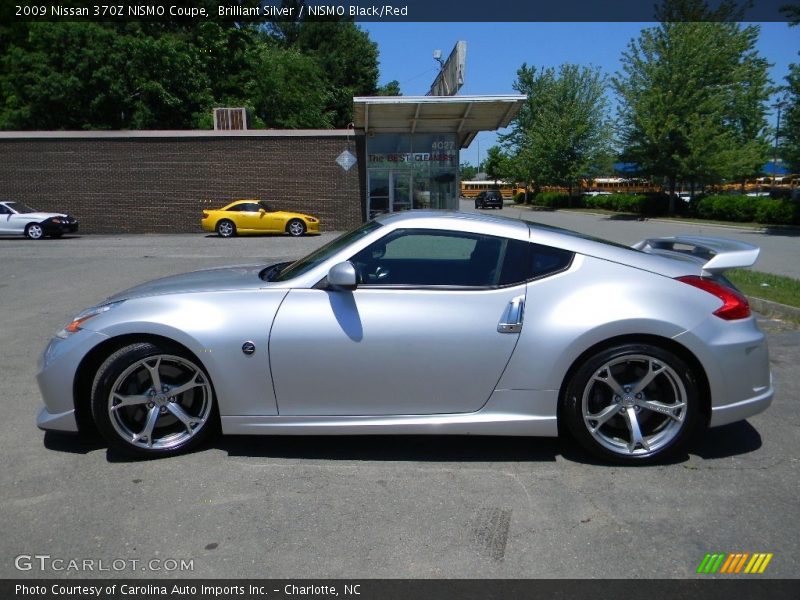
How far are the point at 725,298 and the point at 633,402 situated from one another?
2.70ft

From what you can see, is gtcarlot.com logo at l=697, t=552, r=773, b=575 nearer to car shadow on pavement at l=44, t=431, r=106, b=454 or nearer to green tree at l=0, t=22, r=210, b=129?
car shadow on pavement at l=44, t=431, r=106, b=454

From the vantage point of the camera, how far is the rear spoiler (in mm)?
4270

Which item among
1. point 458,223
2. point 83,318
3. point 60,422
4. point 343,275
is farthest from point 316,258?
point 60,422

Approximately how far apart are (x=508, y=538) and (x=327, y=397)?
1308 mm

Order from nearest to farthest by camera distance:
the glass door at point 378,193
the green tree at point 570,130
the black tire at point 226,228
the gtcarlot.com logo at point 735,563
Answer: the gtcarlot.com logo at point 735,563
the black tire at point 226,228
the glass door at point 378,193
the green tree at point 570,130

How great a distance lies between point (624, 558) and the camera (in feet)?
10.3

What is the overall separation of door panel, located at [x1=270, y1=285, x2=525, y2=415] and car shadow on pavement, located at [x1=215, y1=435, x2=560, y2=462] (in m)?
0.39

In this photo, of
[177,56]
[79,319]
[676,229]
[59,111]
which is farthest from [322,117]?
[79,319]

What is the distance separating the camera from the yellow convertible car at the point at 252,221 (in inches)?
981

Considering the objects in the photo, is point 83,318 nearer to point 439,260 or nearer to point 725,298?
point 439,260

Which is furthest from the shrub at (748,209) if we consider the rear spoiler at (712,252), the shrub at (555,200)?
the rear spoiler at (712,252)

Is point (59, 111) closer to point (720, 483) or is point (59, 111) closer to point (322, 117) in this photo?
point (322, 117)

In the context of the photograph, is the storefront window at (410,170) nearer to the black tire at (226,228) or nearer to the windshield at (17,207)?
the black tire at (226,228)

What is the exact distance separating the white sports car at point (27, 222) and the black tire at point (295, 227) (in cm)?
803
